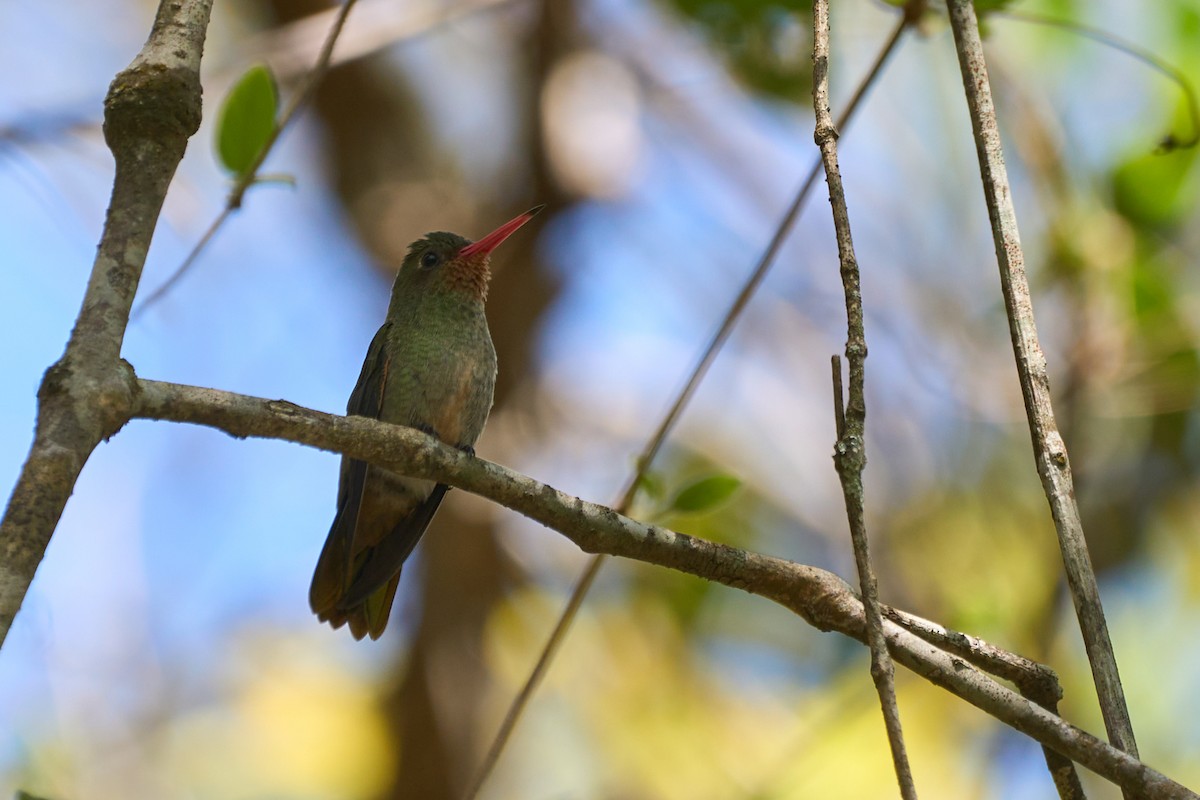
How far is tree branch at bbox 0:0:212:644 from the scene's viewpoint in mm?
1435

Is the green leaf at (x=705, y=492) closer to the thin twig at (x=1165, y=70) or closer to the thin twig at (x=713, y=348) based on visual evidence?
the thin twig at (x=713, y=348)

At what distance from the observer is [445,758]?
646 centimetres

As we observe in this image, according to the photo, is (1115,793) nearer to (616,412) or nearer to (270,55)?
(616,412)

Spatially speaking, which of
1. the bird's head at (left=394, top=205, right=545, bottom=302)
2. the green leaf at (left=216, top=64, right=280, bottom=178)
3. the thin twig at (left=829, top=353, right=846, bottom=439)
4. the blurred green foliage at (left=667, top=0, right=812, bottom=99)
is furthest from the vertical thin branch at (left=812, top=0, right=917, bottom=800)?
the bird's head at (left=394, top=205, right=545, bottom=302)

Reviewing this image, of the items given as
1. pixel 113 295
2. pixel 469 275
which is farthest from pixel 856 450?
pixel 469 275

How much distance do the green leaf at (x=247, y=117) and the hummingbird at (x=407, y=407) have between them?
1.17 m

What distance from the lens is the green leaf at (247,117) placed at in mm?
2789

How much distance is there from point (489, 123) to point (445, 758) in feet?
14.9

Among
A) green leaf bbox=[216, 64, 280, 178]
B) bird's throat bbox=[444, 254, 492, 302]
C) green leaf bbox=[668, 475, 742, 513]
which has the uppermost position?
bird's throat bbox=[444, 254, 492, 302]

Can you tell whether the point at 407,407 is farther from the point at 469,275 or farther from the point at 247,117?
the point at 247,117

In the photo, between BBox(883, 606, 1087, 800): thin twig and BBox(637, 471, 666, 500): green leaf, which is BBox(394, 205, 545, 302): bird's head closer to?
BBox(637, 471, 666, 500): green leaf

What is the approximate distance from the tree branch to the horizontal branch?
0.37 feet

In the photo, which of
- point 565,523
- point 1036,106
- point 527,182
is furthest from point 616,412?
point 565,523

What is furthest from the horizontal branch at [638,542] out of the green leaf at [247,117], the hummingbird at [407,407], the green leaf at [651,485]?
the hummingbird at [407,407]
